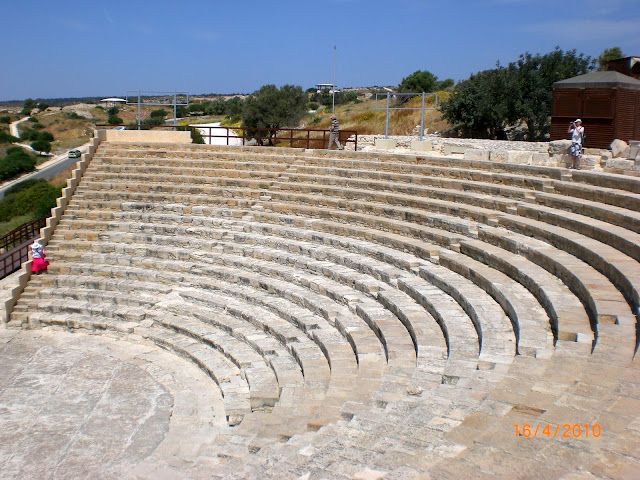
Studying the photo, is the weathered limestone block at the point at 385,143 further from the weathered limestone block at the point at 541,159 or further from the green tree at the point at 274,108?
the green tree at the point at 274,108

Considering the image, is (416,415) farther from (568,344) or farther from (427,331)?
(427,331)

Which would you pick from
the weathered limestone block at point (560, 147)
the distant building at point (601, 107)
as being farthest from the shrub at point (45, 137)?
the weathered limestone block at point (560, 147)

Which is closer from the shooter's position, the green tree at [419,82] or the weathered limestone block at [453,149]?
the weathered limestone block at [453,149]

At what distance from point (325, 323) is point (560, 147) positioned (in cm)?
709

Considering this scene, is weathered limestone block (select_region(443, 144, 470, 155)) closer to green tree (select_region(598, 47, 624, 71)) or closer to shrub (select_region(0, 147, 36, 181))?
green tree (select_region(598, 47, 624, 71))

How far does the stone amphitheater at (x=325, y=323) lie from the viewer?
4535 mm

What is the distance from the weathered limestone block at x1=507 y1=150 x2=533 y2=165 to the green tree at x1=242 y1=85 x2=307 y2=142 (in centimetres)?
2244

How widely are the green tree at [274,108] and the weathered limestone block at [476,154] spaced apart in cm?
2185

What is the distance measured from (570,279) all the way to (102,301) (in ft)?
28.7

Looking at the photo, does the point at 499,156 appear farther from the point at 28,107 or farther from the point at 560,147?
the point at 28,107

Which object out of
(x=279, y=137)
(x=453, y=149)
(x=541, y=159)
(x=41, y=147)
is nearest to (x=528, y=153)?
(x=541, y=159)

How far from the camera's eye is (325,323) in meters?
9.38

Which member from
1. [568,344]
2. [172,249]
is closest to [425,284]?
[568,344]

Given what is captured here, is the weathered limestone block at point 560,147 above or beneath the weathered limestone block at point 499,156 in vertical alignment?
above
